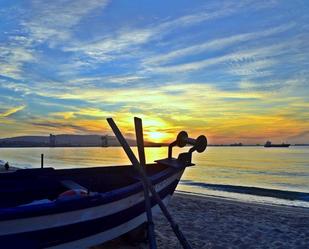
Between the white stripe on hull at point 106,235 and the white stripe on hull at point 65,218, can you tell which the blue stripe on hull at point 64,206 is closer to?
the white stripe on hull at point 65,218

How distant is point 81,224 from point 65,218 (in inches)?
17.9

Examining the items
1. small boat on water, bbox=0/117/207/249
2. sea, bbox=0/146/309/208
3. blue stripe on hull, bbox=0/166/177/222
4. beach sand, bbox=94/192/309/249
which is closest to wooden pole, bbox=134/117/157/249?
small boat on water, bbox=0/117/207/249

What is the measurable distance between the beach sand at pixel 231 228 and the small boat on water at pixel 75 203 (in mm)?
1558

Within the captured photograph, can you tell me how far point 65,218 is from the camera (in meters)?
5.95

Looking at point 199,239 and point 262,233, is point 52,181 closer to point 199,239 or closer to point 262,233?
point 199,239

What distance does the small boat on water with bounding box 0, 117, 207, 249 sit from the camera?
215 inches

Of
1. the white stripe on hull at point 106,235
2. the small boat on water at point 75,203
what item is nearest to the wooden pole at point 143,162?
the small boat on water at point 75,203

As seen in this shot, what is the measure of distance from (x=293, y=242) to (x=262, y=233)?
3.57 ft

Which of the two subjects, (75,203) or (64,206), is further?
(75,203)

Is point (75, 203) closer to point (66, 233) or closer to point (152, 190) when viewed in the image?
point (66, 233)

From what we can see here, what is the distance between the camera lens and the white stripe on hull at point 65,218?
5316mm

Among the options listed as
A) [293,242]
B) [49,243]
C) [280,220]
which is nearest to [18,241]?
[49,243]

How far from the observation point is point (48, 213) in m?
5.66

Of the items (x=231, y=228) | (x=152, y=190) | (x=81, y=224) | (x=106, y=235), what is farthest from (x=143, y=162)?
(x=231, y=228)
